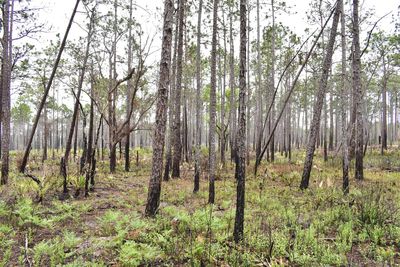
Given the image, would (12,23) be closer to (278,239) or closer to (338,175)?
Answer: (278,239)

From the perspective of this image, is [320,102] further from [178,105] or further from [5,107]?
[5,107]

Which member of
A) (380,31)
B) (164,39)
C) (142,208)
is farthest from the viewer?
(380,31)

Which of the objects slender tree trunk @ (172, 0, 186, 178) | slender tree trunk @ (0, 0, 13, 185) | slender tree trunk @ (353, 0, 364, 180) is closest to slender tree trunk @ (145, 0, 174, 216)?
slender tree trunk @ (172, 0, 186, 178)

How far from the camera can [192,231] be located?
17.0 feet

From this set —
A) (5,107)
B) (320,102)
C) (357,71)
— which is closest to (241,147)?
(320,102)

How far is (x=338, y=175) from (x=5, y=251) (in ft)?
39.6

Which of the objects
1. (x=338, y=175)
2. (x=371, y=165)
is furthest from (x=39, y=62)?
(x=371, y=165)

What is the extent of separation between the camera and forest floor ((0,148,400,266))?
13.6ft

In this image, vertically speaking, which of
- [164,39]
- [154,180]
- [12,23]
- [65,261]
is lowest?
[65,261]

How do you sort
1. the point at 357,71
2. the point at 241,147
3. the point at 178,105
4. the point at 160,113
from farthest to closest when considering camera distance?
the point at 178,105
the point at 357,71
the point at 160,113
the point at 241,147

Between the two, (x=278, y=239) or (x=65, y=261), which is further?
(x=278, y=239)

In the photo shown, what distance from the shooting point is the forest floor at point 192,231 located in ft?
13.6

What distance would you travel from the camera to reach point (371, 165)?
15.1 m

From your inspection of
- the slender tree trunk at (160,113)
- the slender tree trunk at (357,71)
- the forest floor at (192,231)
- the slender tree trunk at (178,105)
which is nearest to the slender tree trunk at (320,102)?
the forest floor at (192,231)
